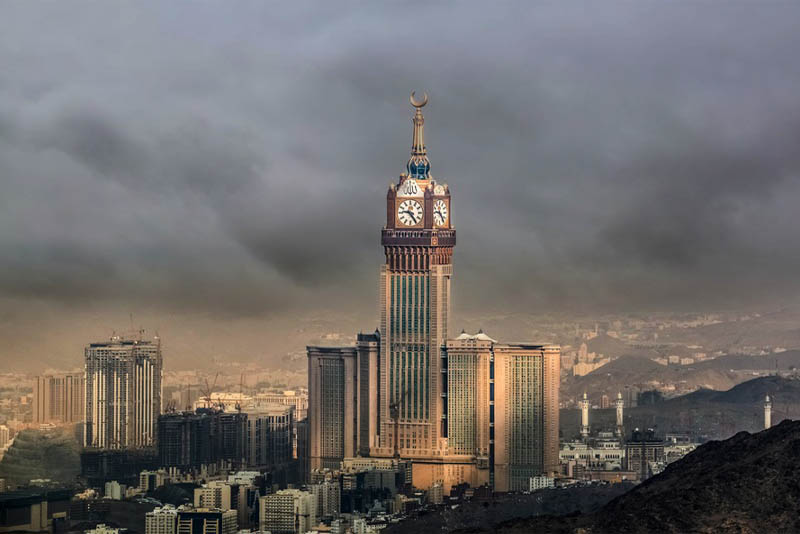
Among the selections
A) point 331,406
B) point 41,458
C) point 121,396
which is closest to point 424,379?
point 331,406

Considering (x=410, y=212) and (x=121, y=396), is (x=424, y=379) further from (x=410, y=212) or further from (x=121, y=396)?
(x=121, y=396)

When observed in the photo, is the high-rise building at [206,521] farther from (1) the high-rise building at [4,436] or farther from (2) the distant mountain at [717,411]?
(2) the distant mountain at [717,411]

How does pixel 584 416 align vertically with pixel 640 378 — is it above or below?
below

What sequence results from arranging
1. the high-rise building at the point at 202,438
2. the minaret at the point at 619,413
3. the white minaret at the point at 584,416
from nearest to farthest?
the white minaret at the point at 584,416
the high-rise building at the point at 202,438
the minaret at the point at 619,413

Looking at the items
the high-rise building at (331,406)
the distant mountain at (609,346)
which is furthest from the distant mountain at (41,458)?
the distant mountain at (609,346)

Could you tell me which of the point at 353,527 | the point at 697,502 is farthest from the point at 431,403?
the point at 697,502

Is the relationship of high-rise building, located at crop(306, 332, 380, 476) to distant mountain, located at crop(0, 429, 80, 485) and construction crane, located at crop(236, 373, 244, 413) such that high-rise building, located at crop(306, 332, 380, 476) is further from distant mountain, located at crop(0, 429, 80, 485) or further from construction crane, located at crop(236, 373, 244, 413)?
distant mountain, located at crop(0, 429, 80, 485)

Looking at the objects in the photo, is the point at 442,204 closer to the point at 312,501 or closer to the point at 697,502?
the point at 312,501
